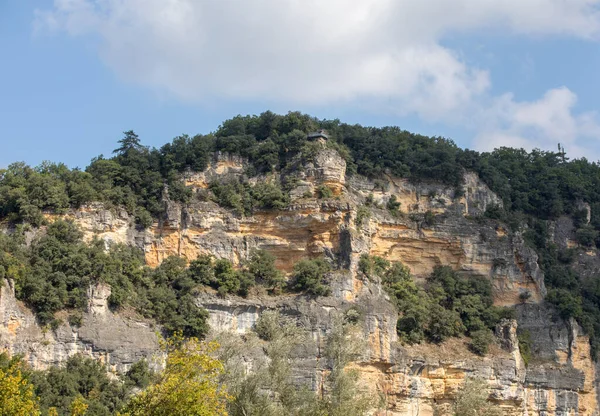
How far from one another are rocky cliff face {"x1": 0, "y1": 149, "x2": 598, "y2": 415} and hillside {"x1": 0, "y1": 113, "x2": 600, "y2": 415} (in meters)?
0.11

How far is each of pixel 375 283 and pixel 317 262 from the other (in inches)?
159

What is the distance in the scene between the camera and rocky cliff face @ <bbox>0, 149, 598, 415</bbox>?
206ft

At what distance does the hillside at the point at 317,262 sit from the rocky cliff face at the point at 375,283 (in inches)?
4.3

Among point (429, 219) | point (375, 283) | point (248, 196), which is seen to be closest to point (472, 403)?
point (375, 283)

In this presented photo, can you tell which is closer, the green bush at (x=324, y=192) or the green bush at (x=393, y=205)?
the green bush at (x=324, y=192)

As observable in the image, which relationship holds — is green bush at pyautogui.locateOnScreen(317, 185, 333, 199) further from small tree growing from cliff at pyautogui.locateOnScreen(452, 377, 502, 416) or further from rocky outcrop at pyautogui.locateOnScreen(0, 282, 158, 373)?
small tree growing from cliff at pyautogui.locateOnScreen(452, 377, 502, 416)

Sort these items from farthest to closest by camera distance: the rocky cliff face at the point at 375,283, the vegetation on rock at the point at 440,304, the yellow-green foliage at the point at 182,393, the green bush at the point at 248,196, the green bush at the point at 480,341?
1. the green bush at the point at 248,196
2. the green bush at the point at 480,341
3. the vegetation on rock at the point at 440,304
4. the rocky cliff face at the point at 375,283
5. the yellow-green foliage at the point at 182,393

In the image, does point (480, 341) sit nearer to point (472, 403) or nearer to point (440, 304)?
point (440, 304)

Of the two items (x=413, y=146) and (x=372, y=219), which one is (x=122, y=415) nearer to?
→ (x=372, y=219)

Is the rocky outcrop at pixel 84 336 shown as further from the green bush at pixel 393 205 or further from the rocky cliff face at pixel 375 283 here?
the green bush at pixel 393 205

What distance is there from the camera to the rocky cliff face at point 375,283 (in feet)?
206

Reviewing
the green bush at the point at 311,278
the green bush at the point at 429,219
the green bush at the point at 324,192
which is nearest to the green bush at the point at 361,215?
the green bush at the point at 324,192

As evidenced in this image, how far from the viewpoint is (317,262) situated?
66.9 metres

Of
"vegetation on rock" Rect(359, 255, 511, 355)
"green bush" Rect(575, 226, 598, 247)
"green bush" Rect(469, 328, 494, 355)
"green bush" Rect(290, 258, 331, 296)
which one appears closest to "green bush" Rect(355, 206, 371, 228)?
"vegetation on rock" Rect(359, 255, 511, 355)
